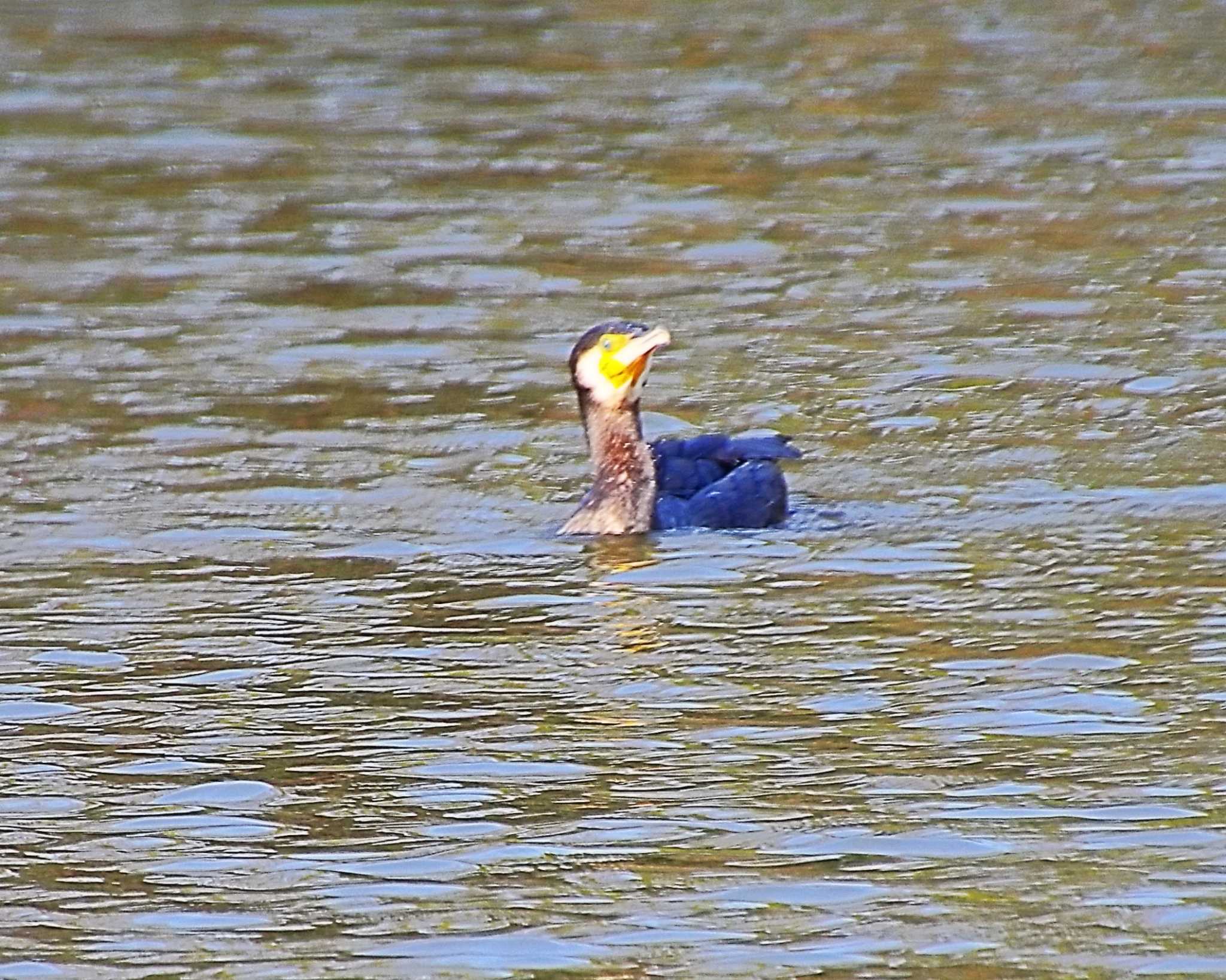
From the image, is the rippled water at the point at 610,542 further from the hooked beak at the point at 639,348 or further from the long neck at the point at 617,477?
the hooked beak at the point at 639,348

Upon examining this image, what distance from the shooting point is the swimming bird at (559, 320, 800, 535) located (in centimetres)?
1177

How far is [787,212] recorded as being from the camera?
1802 centimetres

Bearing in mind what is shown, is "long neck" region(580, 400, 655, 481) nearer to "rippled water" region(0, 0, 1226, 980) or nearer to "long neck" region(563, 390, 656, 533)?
"long neck" region(563, 390, 656, 533)

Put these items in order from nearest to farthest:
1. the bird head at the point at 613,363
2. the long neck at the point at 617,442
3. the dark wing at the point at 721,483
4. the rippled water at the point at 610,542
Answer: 1. the rippled water at the point at 610,542
2. the dark wing at the point at 721,483
3. the long neck at the point at 617,442
4. the bird head at the point at 613,363

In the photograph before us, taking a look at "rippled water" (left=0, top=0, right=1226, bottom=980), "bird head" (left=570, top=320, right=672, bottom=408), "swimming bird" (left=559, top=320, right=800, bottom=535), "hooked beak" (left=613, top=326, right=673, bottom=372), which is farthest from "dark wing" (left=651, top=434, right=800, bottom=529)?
"hooked beak" (left=613, top=326, right=673, bottom=372)

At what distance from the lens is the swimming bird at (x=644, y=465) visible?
1177 cm

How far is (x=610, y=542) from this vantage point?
1166cm

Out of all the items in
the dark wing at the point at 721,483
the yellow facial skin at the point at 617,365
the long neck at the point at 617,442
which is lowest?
the dark wing at the point at 721,483

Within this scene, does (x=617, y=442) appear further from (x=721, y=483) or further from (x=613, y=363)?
(x=721, y=483)

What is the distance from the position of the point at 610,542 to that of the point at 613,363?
2.78ft

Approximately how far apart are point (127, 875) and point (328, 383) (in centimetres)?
695

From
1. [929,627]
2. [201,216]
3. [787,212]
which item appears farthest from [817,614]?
[201,216]

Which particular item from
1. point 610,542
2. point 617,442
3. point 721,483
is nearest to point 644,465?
point 617,442

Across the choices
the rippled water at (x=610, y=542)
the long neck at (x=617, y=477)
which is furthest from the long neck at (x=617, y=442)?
the rippled water at (x=610, y=542)
